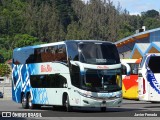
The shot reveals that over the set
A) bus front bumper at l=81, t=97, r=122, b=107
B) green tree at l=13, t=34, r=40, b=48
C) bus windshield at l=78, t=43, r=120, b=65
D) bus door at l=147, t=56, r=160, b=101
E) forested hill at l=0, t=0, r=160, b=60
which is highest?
forested hill at l=0, t=0, r=160, b=60

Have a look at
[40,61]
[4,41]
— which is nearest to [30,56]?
[40,61]

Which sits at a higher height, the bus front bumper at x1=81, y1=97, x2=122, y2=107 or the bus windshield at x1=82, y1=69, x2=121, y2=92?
the bus windshield at x1=82, y1=69, x2=121, y2=92

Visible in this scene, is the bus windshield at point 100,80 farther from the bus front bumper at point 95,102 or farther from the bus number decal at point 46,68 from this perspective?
the bus number decal at point 46,68

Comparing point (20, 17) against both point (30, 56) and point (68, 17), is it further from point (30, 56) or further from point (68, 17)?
point (30, 56)

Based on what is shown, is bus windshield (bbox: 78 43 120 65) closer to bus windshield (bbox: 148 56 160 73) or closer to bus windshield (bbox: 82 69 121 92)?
bus windshield (bbox: 82 69 121 92)

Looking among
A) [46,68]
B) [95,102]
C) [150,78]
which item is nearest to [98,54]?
[95,102]

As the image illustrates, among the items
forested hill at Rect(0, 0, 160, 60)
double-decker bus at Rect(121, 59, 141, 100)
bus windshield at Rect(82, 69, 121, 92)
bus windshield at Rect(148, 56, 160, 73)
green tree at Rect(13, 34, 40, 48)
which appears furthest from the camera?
forested hill at Rect(0, 0, 160, 60)

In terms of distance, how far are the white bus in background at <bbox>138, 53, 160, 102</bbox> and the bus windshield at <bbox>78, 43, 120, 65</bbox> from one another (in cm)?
299

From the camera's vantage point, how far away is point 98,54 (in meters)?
25.0

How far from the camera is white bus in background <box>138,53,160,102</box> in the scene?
91.2 ft

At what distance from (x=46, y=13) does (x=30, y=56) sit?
126343mm

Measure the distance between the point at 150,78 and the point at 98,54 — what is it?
13.3 feet

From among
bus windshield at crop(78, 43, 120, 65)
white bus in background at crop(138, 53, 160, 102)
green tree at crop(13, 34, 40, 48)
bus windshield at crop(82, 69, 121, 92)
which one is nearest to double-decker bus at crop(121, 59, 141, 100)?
white bus in background at crop(138, 53, 160, 102)

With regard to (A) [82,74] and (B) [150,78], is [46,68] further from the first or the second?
(B) [150,78]
